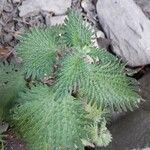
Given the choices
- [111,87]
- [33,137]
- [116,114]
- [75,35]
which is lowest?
[116,114]

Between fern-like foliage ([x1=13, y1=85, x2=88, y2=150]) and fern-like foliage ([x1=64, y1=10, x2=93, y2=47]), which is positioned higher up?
fern-like foliage ([x1=64, y1=10, x2=93, y2=47])

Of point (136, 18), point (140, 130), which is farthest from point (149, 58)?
point (140, 130)

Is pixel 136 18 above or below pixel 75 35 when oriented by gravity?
below

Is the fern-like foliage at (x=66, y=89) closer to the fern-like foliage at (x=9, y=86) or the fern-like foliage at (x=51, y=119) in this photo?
the fern-like foliage at (x=51, y=119)

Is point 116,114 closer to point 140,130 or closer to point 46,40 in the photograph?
point 140,130

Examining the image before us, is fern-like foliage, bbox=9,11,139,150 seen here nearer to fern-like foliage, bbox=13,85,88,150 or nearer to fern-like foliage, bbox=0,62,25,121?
fern-like foliage, bbox=13,85,88,150

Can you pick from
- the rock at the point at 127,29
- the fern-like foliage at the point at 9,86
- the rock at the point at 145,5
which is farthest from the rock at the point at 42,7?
the fern-like foliage at the point at 9,86

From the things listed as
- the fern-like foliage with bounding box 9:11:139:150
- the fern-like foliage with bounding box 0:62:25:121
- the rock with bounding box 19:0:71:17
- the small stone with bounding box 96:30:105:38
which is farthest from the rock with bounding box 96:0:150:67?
the fern-like foliage with bounding box 0:62:25:121

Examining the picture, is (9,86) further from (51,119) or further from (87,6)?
(87,6)
